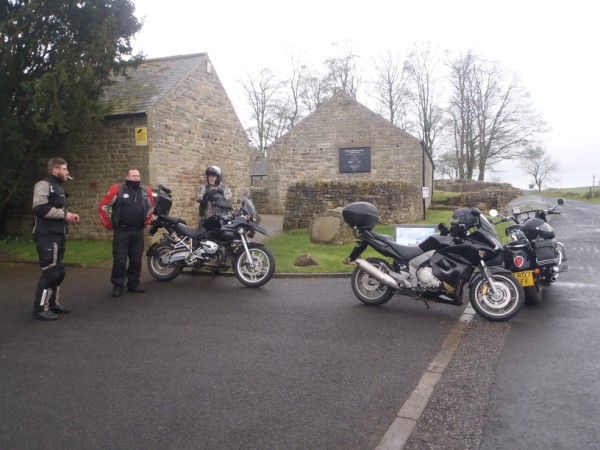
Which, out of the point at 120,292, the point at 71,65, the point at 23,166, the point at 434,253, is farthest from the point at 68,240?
the point at 434,253

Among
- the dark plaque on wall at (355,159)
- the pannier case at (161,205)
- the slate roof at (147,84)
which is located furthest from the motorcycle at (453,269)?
the dark plaque on wall at (355,159)

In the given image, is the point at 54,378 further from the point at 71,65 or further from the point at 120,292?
the point at 71,65

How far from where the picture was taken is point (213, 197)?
8922mm

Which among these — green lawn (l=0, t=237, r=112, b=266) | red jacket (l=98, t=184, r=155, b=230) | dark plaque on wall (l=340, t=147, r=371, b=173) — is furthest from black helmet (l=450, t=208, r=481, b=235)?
dark plaque on wall (l=340, t=147, r=371, b=173)

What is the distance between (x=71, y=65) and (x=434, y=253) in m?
9.38

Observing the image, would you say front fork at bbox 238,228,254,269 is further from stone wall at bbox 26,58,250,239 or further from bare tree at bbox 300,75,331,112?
bare tree at bbox 300,75,331,112

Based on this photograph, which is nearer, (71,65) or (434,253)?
(434,253)

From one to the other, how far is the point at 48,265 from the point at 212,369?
2.96 meters

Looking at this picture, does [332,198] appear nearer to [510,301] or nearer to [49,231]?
[510,301]

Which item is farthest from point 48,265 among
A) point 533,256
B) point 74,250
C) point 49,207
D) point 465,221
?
point 74,250

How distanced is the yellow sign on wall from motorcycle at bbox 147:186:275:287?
5.21 m

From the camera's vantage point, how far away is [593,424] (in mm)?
3371

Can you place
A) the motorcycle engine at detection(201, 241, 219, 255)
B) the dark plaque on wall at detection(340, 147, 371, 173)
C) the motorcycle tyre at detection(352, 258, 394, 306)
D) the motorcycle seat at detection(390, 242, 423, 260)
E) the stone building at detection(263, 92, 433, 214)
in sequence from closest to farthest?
the motorcycle seat at detection(390, 242, 423, 260) → the motorcycle tyre at detection(352, 258, 394, 306) → the motorcycle engine at detection(201, 241, 219, 255) → the stone building at detection(263, 92, 433, 214) → the dark plaque on wall at detection(340, 147, 371, 173)

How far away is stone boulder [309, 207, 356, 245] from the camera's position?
12641mm
